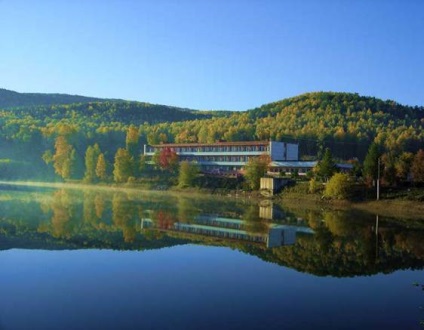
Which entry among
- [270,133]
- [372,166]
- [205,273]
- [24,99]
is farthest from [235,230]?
[24,99]

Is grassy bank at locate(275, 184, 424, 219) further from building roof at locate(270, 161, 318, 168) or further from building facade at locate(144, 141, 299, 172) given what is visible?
building facade at locate(144, 141, 299, 172)

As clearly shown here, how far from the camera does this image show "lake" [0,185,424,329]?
537 inches

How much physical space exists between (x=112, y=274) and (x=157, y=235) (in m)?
9.78

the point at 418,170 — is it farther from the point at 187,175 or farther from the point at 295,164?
the point at 187,175

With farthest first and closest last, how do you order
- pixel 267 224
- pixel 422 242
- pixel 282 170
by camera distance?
1. pixel 282 170
2. pixel 267 224
3. pixel 422 242

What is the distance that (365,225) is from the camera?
34531mm

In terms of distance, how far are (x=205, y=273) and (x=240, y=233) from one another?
1054 centimetres

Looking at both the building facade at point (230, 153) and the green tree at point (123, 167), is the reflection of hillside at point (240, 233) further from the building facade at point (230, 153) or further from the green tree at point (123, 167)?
the green tree at point (123, 167)

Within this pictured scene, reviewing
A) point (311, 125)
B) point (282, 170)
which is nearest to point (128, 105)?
point (311, 125)

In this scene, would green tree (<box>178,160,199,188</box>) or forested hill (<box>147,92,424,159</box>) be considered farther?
forested hill (<box>147,92,424,159</box>)

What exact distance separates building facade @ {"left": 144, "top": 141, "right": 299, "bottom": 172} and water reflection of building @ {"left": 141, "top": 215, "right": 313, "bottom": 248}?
35767 millimetres

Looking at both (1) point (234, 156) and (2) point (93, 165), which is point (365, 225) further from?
(2) point (93, 165)

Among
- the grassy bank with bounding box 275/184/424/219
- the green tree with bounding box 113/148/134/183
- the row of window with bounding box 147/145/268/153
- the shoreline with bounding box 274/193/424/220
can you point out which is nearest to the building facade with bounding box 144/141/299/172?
the row of window with bounding box 147/145/268/153

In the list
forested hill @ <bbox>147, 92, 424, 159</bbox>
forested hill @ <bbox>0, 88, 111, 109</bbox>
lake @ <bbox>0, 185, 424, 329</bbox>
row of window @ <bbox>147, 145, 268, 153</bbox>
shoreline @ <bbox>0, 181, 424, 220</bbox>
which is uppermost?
forested hill @ <bbox>0, 88, 111, 109</bbox>
